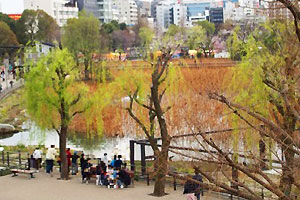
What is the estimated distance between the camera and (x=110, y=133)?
28.7 m

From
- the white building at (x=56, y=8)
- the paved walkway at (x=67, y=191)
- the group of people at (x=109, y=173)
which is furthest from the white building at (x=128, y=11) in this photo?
the group of people at (x=109, y=173)

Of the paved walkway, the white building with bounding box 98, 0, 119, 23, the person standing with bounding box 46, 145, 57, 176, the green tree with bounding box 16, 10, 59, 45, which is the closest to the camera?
the paved walkway

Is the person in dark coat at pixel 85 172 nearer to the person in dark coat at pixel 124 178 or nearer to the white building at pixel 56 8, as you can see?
the person in dark coat at pixel 124 178

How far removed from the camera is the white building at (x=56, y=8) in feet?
331

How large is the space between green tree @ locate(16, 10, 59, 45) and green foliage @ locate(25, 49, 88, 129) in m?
45.8

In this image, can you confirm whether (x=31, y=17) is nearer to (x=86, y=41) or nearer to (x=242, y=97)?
(x=86, y=41)

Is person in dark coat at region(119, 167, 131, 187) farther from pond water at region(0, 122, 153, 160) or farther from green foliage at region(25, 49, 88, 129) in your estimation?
pond water at region(0, 122, 153, 160)

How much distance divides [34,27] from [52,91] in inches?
1926

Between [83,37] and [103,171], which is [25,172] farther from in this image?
[83,37]

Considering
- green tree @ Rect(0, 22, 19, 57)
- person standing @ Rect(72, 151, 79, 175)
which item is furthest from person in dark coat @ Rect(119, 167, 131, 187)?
green tree @ Rect(0, 22, 19, 57)

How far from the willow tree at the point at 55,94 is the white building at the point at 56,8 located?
8329 centimetres

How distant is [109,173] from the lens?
52.6 feet

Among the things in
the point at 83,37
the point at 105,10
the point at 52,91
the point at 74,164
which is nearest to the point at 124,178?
the point at 74,164

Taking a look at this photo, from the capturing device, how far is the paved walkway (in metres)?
14.9
